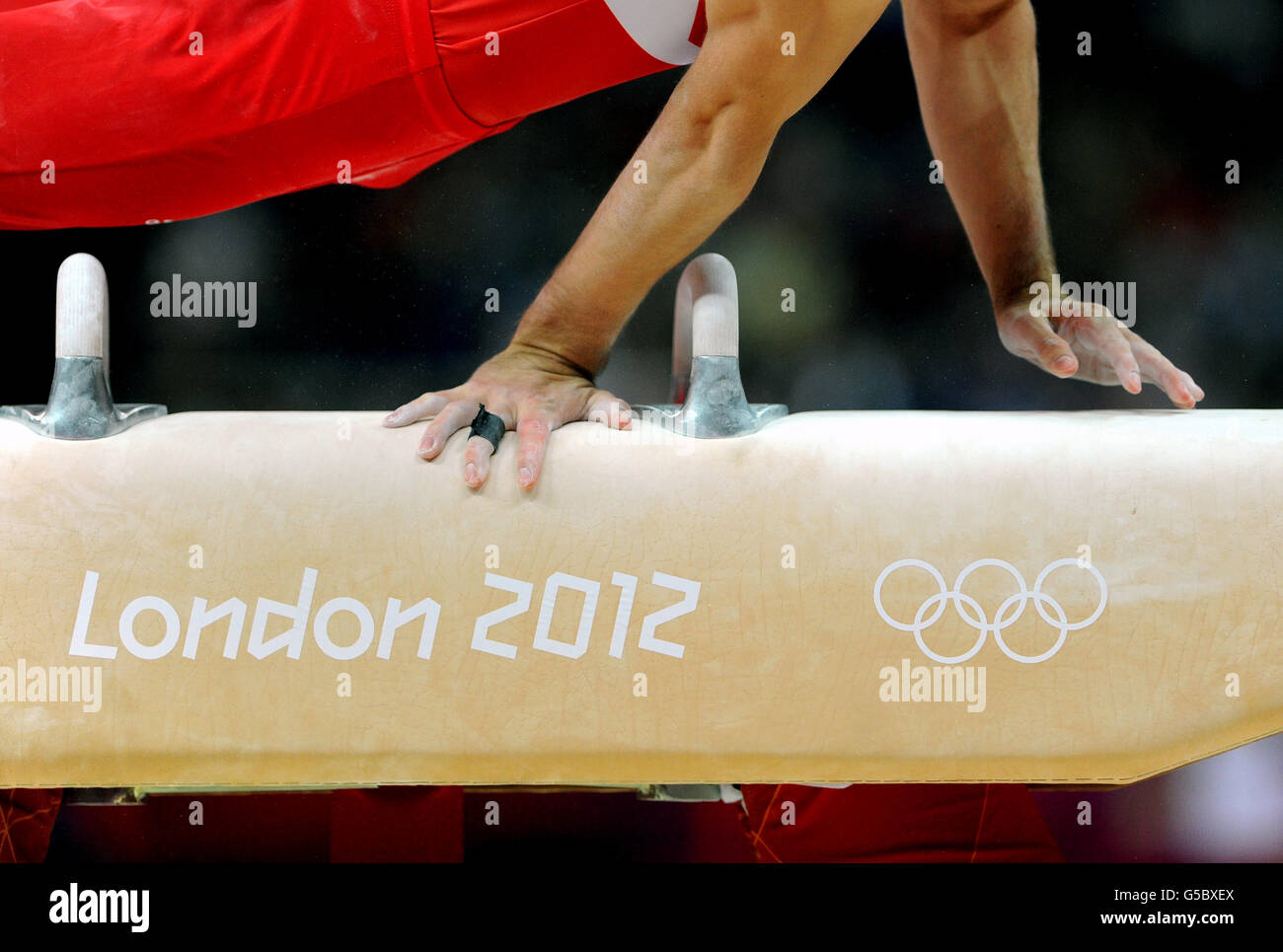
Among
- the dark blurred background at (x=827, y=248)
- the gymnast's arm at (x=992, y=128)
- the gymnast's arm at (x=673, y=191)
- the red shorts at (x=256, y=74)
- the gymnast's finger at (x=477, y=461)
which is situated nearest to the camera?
the gymnast's finger at (x=477, y=461)

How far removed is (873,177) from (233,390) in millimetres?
1478

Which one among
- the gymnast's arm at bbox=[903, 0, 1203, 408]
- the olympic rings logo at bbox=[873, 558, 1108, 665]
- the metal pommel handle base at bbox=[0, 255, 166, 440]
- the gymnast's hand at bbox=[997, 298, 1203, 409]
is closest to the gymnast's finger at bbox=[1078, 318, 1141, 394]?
the gymnast's hand at bbox=[997, 298, 1203, 409]

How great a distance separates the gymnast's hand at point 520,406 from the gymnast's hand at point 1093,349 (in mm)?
649

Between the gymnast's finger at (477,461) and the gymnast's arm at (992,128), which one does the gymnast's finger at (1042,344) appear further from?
the gymnast's finger at (477,461)

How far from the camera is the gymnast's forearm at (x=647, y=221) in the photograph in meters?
1.36

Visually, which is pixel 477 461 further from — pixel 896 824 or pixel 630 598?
pixel 896 824

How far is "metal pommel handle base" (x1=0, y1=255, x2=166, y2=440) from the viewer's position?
1.18 meters

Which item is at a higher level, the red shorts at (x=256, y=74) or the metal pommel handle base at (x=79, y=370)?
the red shorts at (x=256, y=74)

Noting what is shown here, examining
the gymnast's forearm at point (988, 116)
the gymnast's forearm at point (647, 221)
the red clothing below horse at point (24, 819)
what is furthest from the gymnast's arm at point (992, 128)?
the red clothing below horse at point (24, 819)

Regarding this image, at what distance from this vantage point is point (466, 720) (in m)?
1.16

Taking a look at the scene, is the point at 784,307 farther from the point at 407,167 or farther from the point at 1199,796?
the point at 1199,796

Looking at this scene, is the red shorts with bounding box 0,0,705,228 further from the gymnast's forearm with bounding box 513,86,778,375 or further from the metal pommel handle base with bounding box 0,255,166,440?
the metal pommel handle base with bounding box 0,255,166,440

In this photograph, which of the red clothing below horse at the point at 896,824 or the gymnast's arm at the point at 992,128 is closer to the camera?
the gymnast's arm at the point at 992,128
